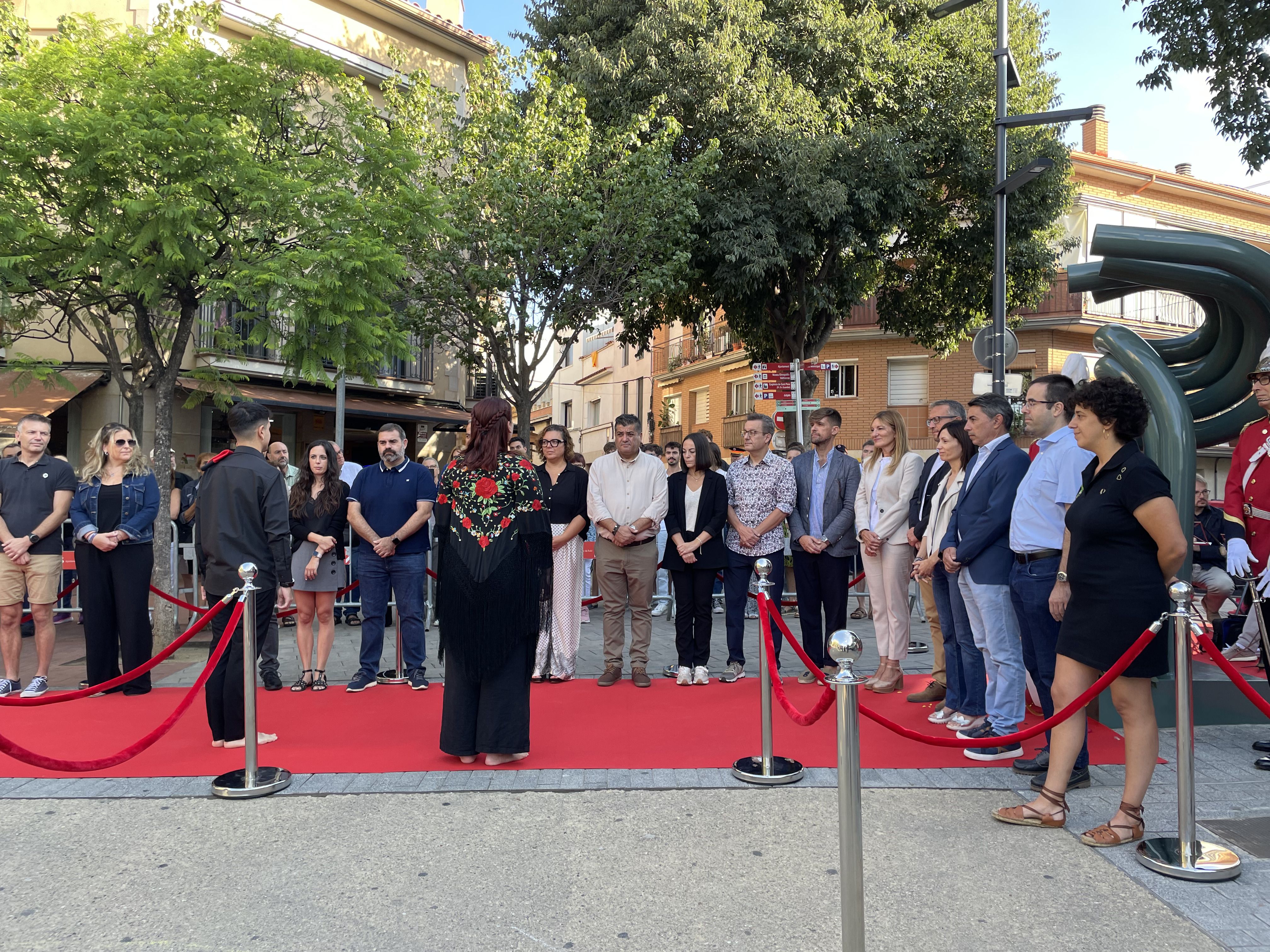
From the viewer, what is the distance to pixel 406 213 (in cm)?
979

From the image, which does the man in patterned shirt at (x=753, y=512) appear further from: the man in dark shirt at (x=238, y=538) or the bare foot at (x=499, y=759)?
the man in dark shirt at (x=238, y=538)

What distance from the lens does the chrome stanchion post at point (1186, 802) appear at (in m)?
3.65

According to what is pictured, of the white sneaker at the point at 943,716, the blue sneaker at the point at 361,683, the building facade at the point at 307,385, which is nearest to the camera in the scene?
the white sneaker at the point at 943,716

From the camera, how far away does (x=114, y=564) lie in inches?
273

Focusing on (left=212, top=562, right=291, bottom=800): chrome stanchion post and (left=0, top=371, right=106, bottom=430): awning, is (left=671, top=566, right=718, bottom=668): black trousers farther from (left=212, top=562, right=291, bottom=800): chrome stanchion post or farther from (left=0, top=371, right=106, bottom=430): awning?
(left=0, top=371, right=106, bottom=430): awning

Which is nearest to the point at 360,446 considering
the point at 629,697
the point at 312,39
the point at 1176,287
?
the point at 312,39

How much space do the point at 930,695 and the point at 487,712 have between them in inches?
132

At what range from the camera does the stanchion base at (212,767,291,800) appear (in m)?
4.65

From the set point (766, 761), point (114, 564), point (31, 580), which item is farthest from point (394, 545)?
point (766, 761)

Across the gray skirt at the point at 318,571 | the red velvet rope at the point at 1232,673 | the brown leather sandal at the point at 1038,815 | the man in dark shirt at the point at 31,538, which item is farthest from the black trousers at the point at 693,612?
the man in dark shirt at the point at 31,538

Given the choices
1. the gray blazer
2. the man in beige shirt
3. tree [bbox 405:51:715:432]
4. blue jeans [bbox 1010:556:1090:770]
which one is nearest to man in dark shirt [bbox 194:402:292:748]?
the man in beige shirt

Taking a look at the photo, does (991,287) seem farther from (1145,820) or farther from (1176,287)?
(1145,820)

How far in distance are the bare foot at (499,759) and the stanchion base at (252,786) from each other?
103 centimetres

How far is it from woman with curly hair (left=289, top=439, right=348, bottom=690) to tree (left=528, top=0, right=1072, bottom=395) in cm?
1031
